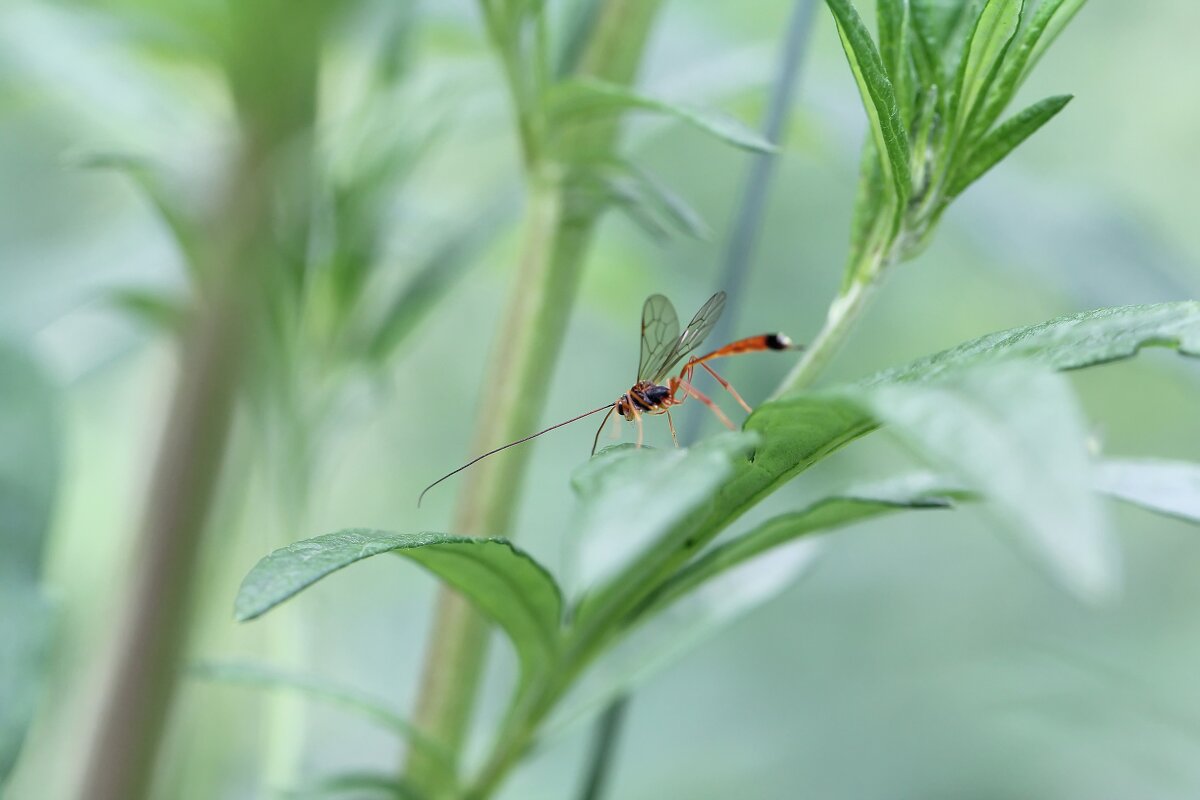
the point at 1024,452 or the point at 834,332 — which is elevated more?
the point at 834,332

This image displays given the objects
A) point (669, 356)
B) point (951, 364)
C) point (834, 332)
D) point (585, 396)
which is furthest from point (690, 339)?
point (585, 396)

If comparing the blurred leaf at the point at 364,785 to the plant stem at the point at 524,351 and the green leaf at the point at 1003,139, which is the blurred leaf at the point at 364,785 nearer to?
the plant stem at the point at 524,351

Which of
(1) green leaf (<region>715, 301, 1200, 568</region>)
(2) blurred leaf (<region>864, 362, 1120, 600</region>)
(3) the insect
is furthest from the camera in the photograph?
(3) the insect

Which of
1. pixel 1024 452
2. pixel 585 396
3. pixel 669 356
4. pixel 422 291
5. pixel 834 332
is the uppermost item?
pixel 585 396

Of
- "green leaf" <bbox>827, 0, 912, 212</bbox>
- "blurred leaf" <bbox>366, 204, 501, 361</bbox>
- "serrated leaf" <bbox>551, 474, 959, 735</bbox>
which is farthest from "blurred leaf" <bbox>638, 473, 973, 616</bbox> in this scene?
"blurred leaf" <bbox>366, 204, 501, 361</bbox>

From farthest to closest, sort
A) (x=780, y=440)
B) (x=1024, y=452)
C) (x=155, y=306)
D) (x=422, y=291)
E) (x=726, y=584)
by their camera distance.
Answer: (x=155, y=306), (x=422, y=291), (x=726, y=584), (x=780, y=440), (x=1024, y=452)

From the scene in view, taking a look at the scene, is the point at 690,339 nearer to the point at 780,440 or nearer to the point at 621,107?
the point at 621,107

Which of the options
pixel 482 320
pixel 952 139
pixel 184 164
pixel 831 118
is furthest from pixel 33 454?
pixel 482 320

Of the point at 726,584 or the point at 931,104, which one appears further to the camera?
the point at 726,584

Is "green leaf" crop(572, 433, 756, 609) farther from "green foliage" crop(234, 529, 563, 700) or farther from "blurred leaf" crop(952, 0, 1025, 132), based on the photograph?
"blurred leaf" crop(952, 0, 1025, 132)
